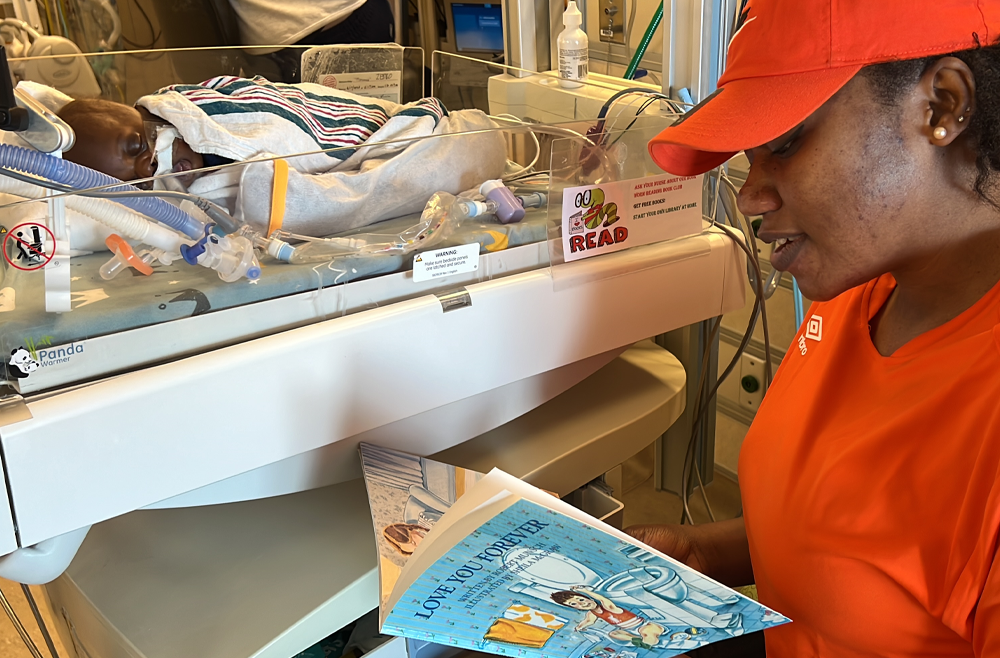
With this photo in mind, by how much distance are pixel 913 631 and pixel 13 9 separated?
106 inches

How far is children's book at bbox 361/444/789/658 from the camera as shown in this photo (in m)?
0.56

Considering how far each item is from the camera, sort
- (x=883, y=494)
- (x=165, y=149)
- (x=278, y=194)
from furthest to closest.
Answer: (x=165, y=149) < (x=278, y=194) < (x=883, y=494)

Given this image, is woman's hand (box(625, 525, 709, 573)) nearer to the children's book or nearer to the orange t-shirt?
the orange t-shirt

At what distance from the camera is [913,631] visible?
691mm

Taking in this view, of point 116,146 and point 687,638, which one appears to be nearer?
point 687,638

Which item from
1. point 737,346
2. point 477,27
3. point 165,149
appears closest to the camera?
point 165,149

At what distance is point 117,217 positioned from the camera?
74 cm

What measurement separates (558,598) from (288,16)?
1.71 meters

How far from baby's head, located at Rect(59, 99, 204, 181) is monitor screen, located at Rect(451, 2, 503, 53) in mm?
1346

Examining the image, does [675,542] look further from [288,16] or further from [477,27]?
[477,27]

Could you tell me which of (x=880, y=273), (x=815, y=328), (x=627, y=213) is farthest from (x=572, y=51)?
(x=880, y=273)

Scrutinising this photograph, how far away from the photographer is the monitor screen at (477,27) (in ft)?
7.18

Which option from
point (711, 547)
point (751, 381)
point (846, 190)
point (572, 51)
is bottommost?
point (751, 381)

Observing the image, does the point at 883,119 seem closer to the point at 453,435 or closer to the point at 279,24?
the point at 453,435
